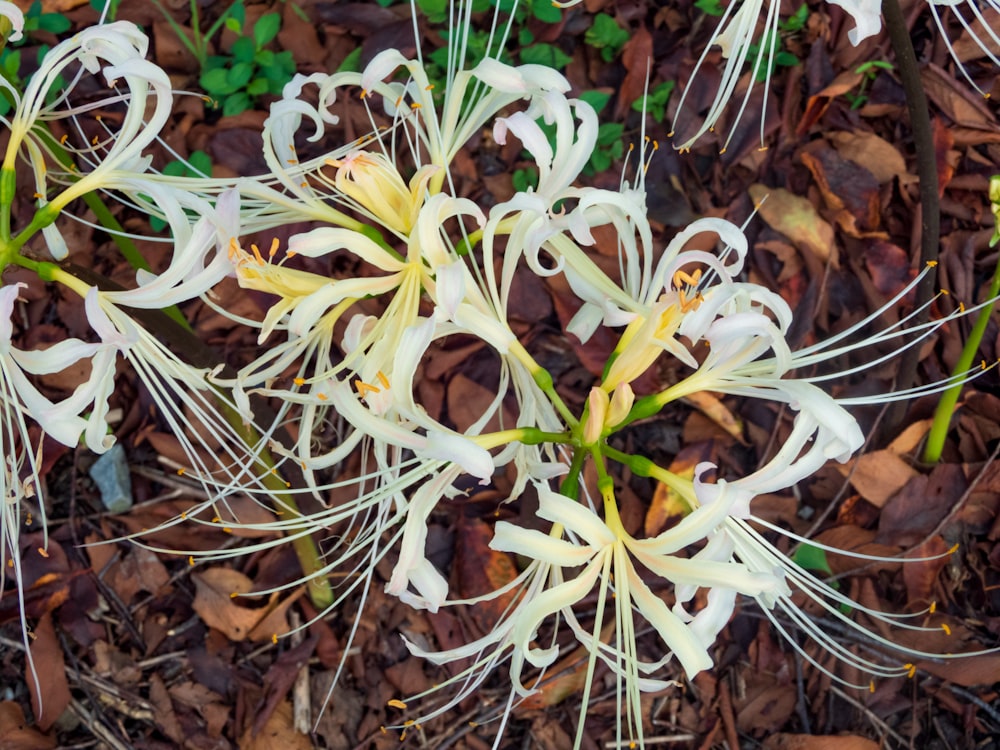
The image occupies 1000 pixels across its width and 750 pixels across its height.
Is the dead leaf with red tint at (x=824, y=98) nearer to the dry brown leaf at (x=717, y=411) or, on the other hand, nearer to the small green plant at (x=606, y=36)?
the small green plant at (x=606, y=36)

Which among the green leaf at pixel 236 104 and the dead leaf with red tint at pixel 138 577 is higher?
the green leaf at pixel 236 104

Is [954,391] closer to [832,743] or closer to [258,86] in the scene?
[832,743]

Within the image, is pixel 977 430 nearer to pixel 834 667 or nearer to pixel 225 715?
pixel 834 667

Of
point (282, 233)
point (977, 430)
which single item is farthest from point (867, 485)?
point (282, 233)

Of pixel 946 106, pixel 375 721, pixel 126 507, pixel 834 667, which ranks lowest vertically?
pixel 375 721

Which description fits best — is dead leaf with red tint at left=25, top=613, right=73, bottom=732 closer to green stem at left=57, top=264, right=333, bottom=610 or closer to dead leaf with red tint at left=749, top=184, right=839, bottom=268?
green stem at left=57, top=264, right=333, bottom=610

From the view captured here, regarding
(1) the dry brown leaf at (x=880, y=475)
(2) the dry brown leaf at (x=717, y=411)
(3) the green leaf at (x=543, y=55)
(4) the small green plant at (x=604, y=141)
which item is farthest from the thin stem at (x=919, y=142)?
(3) the green leaf at (x=543, y=55)

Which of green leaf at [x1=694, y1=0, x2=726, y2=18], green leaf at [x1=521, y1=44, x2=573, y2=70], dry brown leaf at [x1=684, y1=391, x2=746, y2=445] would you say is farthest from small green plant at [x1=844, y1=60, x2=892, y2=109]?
dry brown leaf at [x1=684, y1=391, x2=746, y2=445]
